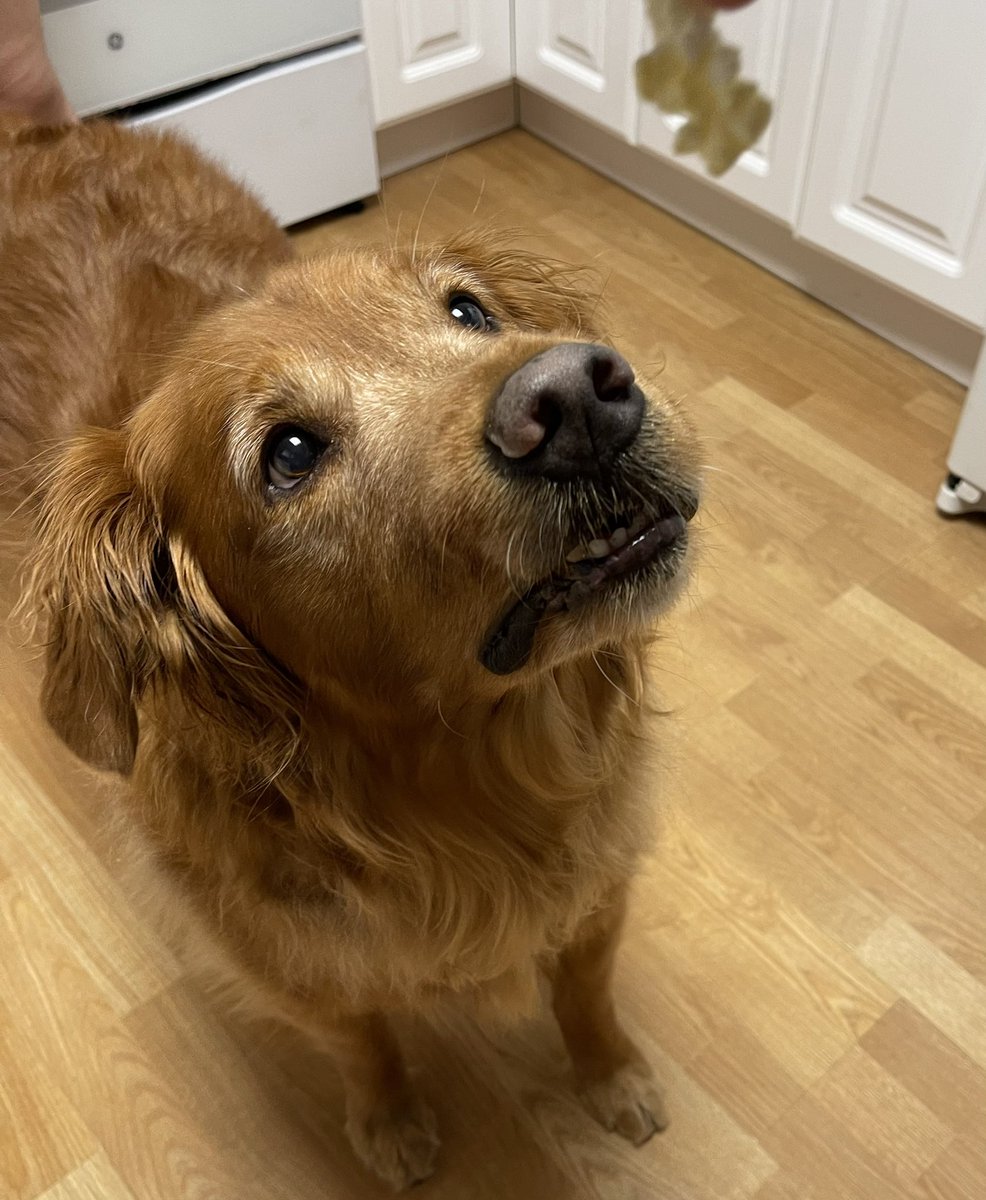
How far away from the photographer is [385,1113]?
4.40 feet

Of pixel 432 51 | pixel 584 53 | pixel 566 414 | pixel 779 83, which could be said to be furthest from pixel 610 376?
pixel 432 51

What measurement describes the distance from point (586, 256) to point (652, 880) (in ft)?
5.17

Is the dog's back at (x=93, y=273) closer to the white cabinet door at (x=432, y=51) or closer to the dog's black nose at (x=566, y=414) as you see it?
the dog's black nose at (x=566, y=414)

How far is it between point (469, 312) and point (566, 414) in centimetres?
32

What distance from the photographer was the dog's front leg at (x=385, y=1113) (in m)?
1.31

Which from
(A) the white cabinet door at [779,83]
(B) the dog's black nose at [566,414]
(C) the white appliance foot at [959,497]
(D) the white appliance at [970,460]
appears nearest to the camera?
(B) the dog's black nose at [566,414]

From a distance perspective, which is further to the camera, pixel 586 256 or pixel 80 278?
pixel 586 256

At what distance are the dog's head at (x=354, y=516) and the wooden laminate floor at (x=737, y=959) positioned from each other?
0.68 m

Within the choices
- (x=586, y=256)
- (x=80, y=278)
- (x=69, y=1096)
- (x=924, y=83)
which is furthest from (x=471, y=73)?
(x=69, y=1096)

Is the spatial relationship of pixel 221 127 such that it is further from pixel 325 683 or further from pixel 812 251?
pixel 325 683

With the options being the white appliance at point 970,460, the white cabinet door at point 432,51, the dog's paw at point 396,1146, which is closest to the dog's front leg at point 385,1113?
the dog's paw at point 396,1146

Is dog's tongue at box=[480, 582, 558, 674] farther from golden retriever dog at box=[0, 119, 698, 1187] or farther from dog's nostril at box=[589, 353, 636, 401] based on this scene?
dog's nostril at box=[589, 353, 636, 401]

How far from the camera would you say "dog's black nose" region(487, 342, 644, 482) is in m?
0.73

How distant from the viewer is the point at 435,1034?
148 cm
